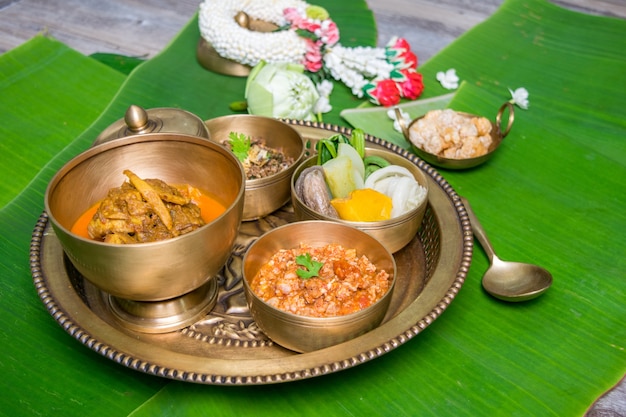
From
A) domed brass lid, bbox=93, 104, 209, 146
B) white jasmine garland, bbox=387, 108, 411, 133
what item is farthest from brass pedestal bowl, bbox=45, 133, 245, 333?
white jasmine garland, bbox=387, 108, 411, 133

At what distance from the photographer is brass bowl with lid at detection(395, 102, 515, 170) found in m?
2.39

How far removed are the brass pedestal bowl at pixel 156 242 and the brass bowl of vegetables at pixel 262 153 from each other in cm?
24

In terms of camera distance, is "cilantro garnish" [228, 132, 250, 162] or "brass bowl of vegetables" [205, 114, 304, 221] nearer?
"brass bowl of vegetables" [205, 114, 304, 221]

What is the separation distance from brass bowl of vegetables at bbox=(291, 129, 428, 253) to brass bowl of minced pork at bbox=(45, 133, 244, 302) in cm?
28

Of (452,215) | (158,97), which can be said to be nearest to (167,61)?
(158,97)

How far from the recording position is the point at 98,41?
3.74 meters

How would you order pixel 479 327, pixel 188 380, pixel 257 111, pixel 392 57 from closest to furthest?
pixel 188 380, pixel 479 327, pixel 257 111, pixel 392 57

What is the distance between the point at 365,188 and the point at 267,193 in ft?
1.01

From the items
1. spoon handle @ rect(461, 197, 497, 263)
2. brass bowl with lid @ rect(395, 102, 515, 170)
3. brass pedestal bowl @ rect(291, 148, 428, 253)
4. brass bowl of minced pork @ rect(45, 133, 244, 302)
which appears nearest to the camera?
brass bowl of minced pork @ rect(45, 133, 244, 302)

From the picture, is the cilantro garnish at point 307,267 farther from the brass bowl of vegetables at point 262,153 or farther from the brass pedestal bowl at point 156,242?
the brass bowl of vegetables at point 262,153

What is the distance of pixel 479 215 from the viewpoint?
2.21m

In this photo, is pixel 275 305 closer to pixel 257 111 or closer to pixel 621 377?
pixel 621 377

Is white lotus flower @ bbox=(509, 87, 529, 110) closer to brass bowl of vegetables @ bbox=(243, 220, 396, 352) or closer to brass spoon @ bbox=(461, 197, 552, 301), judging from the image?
brass spoon @ bbox=(461, 197, 552, 301)

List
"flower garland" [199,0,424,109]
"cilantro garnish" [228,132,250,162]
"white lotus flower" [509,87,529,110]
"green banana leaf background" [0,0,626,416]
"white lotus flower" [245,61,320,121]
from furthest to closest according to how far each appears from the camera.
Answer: "flower garland" [199,0,424,109]
"white lotus flower" [509,87,529,110]
"white lotus flower" [245,61,320,121]
"cilantro garnish" [228,132,250,162]
"green banana leaf background" [0,0,626,416]
